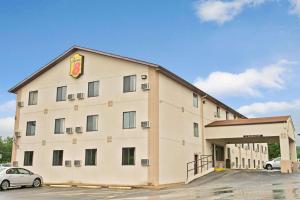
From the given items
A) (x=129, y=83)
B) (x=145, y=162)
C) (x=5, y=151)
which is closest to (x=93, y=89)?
(x=129, y=83)

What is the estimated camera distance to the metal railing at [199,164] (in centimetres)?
2833

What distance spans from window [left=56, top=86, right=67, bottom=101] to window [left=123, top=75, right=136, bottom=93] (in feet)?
19.6

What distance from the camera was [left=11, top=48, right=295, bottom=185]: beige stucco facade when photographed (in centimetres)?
2492

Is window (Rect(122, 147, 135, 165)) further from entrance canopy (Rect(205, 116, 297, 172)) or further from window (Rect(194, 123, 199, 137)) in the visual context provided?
entrance canopy (Rect(205, 116, 297, 172))

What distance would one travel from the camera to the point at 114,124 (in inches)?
1037

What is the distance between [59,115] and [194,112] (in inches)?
436

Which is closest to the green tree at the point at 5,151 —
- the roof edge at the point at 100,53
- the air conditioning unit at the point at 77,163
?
the roof edge at the point at 100,53

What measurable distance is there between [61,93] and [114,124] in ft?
21.1

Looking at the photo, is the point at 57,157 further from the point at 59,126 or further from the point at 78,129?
the point at 78,129

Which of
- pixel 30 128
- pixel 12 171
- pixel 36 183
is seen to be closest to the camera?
pixel 12 171

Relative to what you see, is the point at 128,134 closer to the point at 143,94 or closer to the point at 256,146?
the point at 143,94

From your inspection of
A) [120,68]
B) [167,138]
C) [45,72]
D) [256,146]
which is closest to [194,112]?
[167,138]

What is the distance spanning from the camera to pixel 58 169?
28.4 m

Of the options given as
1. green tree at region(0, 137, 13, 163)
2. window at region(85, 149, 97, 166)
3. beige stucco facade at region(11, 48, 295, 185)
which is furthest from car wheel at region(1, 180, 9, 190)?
green tree at region(0, 137, 13, 163)
